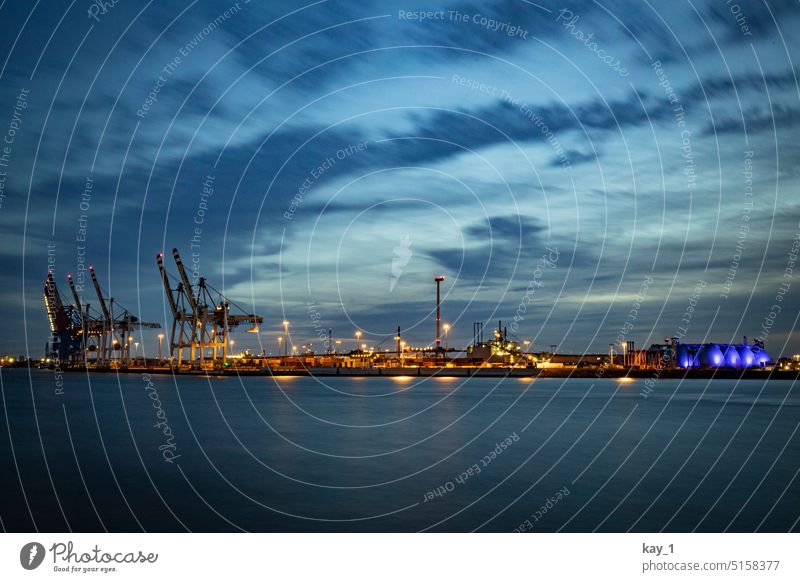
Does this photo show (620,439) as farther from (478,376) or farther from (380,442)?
(478,376)

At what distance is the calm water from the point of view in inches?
761

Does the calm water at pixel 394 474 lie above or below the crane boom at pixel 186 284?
below

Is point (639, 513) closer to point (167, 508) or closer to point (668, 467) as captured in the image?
point (668, 467)

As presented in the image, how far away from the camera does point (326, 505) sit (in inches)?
842

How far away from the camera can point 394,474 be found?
90.6 feet

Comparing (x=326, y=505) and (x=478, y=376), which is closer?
A: (x=326, y=505)

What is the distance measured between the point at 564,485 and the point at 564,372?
178 metres

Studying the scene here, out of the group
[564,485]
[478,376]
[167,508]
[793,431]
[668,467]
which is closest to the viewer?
[167,508]

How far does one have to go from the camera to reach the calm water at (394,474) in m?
19.3

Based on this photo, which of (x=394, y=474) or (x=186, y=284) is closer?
(x=394, y=474)

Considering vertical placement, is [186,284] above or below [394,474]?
above

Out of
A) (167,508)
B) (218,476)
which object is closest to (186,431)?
(218,476)
